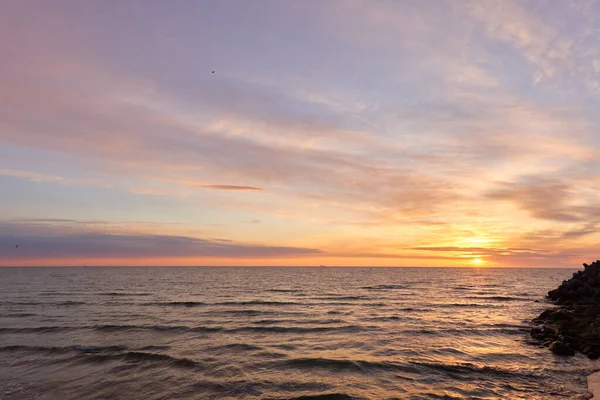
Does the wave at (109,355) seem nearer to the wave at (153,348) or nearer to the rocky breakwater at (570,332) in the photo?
the wave at (153,348)

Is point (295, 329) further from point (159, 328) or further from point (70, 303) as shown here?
point (70, 303)

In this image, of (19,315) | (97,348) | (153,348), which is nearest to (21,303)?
(19,315)

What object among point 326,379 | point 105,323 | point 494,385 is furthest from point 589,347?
point 105,323

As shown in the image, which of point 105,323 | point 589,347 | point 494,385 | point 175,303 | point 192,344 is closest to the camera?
point 494,385

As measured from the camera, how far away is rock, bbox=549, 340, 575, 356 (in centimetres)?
2152

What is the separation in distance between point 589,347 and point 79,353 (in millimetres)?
30042

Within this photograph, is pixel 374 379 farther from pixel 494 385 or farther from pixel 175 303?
pixel 175 303

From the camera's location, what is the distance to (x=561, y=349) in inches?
853

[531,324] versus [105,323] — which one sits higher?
[531,324]

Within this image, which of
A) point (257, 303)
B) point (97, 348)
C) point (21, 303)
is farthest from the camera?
point (257, 303)

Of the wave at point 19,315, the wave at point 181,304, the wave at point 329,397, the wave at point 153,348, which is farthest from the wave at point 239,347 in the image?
the wave at point 19,315

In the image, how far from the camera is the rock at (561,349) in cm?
2152

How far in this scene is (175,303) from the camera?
45844 millimetres

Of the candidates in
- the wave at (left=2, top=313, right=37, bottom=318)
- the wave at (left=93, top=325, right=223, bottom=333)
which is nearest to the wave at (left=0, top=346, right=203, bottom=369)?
the wave at (left=93, top=325, right=223, bottom=333)
